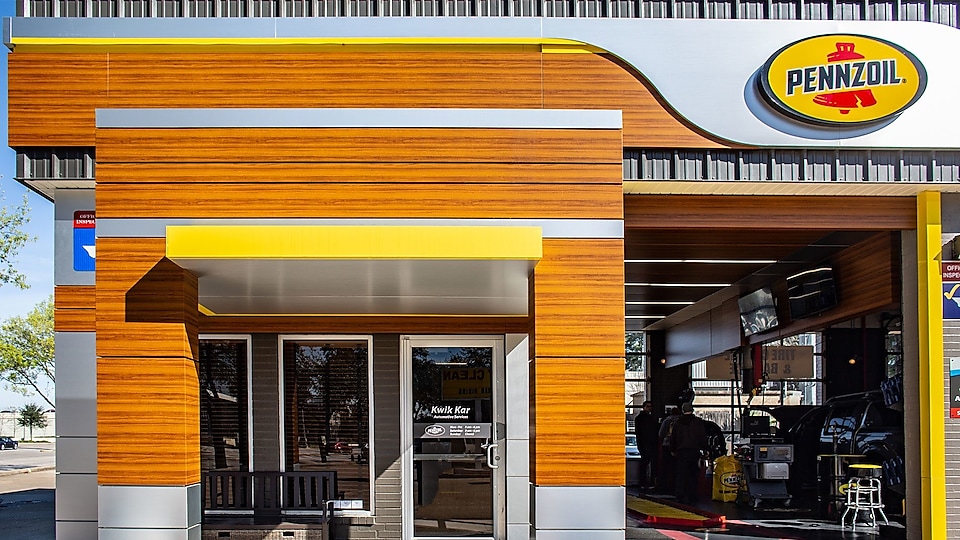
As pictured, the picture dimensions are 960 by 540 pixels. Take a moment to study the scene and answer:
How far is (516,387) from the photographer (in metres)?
12.0

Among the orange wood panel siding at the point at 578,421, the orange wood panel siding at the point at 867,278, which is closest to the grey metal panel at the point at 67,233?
the orange wood panel siding at the point at 578,421

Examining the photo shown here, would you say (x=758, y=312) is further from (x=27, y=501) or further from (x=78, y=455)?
(x=27, y=501)

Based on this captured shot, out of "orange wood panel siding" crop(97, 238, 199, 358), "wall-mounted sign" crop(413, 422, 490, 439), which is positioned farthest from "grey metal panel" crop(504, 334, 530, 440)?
"orange wood panel siding" crop(97, 238, 199, 358)

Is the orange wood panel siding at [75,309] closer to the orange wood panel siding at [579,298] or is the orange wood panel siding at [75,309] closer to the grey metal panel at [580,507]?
the orange wood panel siding at [579,298]

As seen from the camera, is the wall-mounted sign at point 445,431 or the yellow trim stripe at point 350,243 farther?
the wall-mounted sign at point 445,431

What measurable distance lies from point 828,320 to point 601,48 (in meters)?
6.58

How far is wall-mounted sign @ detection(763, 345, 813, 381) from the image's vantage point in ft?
65.2

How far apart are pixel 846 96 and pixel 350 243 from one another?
15.3 feet

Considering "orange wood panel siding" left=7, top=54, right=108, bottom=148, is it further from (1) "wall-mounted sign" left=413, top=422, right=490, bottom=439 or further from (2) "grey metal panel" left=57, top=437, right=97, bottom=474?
(1) "wall-mounted sign" left=413, top=422, right=490, bottom=439

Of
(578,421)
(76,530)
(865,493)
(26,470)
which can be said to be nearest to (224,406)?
(76,530)

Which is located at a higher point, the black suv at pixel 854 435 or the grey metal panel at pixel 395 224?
the grey metal panel at pixel 395 224

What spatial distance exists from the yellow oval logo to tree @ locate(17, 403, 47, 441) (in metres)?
61.4

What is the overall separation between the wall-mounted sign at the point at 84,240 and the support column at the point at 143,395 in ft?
6.15

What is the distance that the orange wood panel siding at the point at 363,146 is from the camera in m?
8.50
